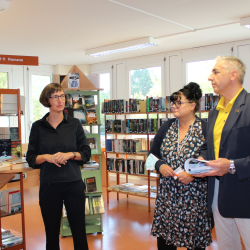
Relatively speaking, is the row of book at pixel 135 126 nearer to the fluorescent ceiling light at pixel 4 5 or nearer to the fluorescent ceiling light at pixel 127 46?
the fluorescent ceiling light at pixel 127 46

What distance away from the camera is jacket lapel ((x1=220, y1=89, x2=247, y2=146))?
6.02 ft

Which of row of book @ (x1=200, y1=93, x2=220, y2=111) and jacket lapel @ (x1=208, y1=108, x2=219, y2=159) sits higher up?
row of book @ (x1=200, y1=93, x2=220, y2=111)

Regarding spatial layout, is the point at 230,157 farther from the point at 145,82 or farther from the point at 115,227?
the point at 145,82

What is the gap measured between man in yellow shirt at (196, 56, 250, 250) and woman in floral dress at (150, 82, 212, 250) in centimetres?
22

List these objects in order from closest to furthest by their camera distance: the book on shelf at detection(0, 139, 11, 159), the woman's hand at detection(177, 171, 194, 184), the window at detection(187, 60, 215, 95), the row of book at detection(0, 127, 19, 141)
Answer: the woman's hand at detection(177, 171, 194, 184)
the book on shelf at detection(0, 139, 11, 159)
the row of book at detection(0, 127, 19, 141)
the window at detection(187, 60, 215, 95)

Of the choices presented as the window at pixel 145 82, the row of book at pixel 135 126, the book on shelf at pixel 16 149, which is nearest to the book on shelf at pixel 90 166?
the book on shelf at pixel 16 149

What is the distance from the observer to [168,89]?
7055 millimetres

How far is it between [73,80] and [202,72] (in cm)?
382

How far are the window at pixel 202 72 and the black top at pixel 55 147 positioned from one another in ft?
15.6

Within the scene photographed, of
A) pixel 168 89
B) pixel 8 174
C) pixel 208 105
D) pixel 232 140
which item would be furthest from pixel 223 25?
pixel 8 174


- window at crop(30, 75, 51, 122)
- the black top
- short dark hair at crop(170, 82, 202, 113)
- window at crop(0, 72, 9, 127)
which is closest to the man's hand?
short dark hair at crop(170, 82, 202, 113)

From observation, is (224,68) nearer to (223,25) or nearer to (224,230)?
(224,230)

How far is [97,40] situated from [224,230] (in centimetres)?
476

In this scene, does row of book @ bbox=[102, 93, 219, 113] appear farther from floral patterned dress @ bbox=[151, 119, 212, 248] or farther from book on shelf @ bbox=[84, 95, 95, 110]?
floral patterned dress @ bbox=[151, 119, 212, 248]
